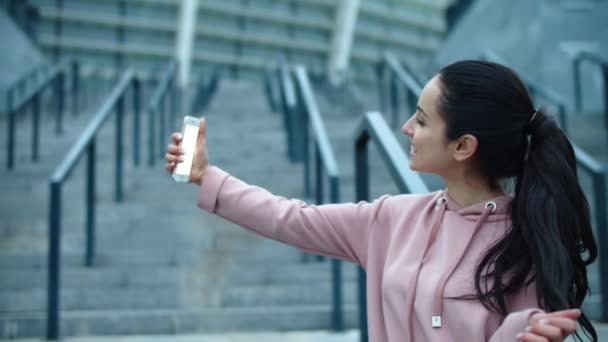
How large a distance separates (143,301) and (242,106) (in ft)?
18.3

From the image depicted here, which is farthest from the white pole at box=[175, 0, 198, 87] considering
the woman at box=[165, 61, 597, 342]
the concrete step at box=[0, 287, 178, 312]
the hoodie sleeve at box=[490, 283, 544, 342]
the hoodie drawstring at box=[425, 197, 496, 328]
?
the hoodie sleeve at box=[490, 283, 544, 342]

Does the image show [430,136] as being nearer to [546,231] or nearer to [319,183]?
[546,231]

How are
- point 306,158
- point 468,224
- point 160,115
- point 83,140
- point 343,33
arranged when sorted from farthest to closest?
point 343,33 < point 160,115 < point 306,158 < point 83,140 < point 468,224

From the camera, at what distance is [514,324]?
1104 millimetres

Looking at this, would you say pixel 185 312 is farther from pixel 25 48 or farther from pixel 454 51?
pixel 25 48

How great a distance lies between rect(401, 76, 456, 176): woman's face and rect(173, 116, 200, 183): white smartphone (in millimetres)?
436

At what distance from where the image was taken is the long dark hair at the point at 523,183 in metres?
1.21

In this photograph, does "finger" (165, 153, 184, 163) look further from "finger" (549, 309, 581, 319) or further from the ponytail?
"finger" (549, 309, 581, 319)

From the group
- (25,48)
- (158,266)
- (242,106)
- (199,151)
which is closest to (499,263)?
(199,151)

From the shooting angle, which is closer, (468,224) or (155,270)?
(468,224)

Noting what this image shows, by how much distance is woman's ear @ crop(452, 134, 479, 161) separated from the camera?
4.36ft

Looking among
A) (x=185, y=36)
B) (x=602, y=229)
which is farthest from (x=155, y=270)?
(x=185, y=36)

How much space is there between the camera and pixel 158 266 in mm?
3773

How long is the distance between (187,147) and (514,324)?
74 cm
